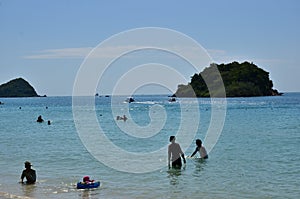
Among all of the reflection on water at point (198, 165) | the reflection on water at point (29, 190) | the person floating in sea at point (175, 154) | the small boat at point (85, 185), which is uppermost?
the person floating in sea at point (175, 154)

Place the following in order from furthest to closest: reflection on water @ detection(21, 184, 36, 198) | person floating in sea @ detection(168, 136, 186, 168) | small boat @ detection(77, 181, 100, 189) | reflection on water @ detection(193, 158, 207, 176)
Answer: person floating in sea @ detection(168, 136, 186, 168)
reflection on water @ detection(193, 158, 207, 176)
small boat @ detection(77, 181, 100, 189)
reflection on water @ detection(21, 184, 36, 198)

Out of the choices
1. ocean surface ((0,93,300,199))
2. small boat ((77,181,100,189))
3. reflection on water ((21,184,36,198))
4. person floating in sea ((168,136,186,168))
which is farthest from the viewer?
person floating in sea ((168,136,186,168))

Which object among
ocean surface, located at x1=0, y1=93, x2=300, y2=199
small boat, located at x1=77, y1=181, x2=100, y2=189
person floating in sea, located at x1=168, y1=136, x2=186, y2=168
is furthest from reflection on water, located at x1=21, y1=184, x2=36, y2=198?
person floating in sea, located at x1=168, y1=136, x2=186, y2=168

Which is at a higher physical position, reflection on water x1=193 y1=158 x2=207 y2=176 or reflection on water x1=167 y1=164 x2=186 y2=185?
reflection on water x1=193 y1=158 x2=207 y2=176

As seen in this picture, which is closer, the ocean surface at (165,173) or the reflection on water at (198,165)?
the ocean surface at (165,173)

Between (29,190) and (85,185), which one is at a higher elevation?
(85,185)

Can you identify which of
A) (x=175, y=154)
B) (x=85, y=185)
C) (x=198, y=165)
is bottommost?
(x=85, y=185)

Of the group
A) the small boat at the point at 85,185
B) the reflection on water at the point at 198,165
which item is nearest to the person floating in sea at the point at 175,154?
the reflection on water at the point at 198,165

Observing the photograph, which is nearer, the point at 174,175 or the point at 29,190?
the point at 29,190

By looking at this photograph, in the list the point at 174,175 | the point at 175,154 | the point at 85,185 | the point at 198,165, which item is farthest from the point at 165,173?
the point at 85,185

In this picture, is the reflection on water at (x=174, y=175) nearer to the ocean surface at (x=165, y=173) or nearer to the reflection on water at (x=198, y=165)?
the ocean surface at (x=165, y=173)

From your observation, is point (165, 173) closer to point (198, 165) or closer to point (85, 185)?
point (198, 165)

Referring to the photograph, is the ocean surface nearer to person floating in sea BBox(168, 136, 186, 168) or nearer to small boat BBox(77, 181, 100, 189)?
small boat BBox(77, 181, 100, 189)

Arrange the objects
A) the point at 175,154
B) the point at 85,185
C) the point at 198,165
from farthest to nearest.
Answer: the point at 198,165, the point at 175,154, the point at 85,185
